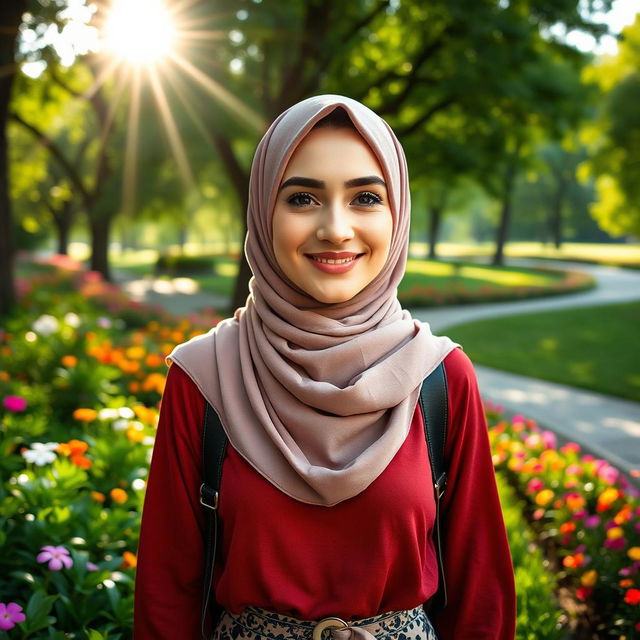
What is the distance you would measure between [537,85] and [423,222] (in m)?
35.3

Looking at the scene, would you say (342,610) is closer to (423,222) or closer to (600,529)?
(600,529)

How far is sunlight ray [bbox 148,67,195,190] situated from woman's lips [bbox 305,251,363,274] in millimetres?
9966

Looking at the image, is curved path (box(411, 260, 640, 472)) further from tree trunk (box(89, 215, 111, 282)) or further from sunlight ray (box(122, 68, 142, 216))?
tree trunk (box(89, 215, 111, 282))

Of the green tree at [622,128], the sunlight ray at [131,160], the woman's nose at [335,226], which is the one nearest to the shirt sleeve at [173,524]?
the woman's nose at [335,226]

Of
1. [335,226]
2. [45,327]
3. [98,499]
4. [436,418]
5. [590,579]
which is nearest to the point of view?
[335,226]

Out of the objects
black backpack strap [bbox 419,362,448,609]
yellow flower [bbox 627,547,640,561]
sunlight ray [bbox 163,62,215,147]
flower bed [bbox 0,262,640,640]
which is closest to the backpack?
black backpack strap [bbox 419,362,448,609]

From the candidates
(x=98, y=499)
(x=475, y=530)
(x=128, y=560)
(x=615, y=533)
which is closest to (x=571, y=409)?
(x=615, y=533)

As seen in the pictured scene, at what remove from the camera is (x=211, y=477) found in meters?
1.50

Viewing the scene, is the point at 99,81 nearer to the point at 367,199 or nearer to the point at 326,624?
the point at 367,199

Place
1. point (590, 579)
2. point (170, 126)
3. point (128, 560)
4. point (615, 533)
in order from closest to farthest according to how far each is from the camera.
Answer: point (128, 560) < point (590, 579) < point (615, 533) < point (170, 126)

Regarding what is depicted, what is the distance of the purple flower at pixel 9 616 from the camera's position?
1.94m

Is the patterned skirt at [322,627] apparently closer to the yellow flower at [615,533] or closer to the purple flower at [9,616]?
the purple flower at [9,616]

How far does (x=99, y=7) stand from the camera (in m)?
6.23

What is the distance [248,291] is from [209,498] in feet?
33.3
